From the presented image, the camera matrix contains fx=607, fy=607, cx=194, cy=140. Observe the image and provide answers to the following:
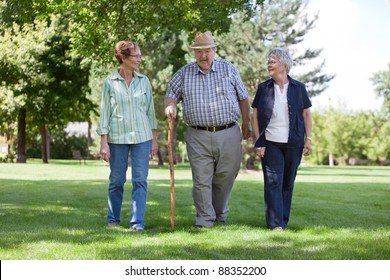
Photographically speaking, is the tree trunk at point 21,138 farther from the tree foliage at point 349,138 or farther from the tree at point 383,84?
the tree at point 383,84

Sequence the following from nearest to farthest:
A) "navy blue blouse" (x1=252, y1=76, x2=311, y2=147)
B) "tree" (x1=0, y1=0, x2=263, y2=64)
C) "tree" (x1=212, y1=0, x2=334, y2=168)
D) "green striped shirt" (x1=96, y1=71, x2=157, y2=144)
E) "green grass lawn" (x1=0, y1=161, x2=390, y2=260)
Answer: "green grass lawn" (x1=0, y1=161, x2=390, y2=260) < "green striped shirt" (x1=96, y1=71, x2=157, y2=144) < "navy blue blouse" (x1=252, y1=76, x2=311, y2=147) < "tree" (x1=0, y1=0, x2=263, y2=64) < "tree" (x1=212, y1=0, x2=334, y2=168)

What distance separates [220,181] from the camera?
281 inches

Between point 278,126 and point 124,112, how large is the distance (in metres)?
1.72

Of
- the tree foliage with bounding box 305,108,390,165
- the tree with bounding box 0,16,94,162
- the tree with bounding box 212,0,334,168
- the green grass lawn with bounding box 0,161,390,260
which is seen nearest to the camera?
the green grass lawn with bounding box 0,161,390,260


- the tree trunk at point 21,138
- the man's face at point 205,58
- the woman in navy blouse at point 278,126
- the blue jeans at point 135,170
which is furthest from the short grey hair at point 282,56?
the tree trunk at point 21,138

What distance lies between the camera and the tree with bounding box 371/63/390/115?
198 feet

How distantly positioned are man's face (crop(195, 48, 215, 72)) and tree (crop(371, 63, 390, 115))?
56.6 metres

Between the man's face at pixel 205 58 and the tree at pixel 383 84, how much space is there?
186ft

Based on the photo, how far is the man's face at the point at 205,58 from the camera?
22.0ft

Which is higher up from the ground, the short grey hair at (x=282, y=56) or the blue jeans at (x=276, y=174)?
the short grey hair at (x=282, y=56)

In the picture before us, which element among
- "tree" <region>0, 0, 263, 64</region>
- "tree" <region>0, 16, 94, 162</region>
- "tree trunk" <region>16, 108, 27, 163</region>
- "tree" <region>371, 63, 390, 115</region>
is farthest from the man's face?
"tree" <region>371, 63, 390, 115</region>

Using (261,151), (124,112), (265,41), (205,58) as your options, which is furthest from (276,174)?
(265,41)

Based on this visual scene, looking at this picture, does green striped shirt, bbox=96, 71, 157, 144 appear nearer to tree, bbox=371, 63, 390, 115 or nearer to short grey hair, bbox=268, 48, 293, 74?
short grey hair, bbox=268, 48, 293, 74

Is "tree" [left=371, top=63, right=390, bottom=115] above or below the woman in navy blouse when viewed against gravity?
above
